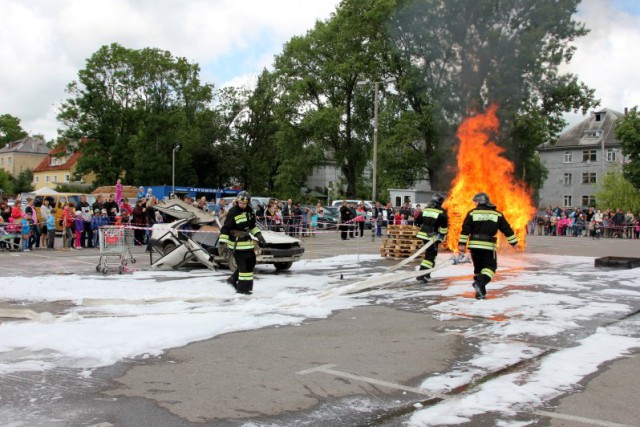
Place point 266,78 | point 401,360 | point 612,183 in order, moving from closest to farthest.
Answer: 1. point 401,360
2. point 612,183
3. point 266,78

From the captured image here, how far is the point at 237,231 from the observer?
968cm

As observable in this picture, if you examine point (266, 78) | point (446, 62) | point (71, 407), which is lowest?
point (71, 407)

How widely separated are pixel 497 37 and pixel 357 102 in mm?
21827

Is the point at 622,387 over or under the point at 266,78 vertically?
under

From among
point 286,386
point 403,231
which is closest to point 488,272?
point 286,386

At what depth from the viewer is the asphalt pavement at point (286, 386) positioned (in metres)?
4.34

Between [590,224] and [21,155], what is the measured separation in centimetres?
8989

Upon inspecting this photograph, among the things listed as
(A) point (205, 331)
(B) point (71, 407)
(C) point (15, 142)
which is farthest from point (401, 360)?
(C) point (15, 142)

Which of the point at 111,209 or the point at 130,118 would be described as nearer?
the point at 111,209

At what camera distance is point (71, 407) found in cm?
449

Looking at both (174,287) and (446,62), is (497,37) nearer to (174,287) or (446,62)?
(446,62)

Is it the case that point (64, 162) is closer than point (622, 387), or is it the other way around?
point (622, 387)

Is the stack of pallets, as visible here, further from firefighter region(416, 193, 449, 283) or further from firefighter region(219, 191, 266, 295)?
firefighter region(219, 191, 266, 295)

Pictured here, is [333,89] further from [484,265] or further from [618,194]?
[484,265]
